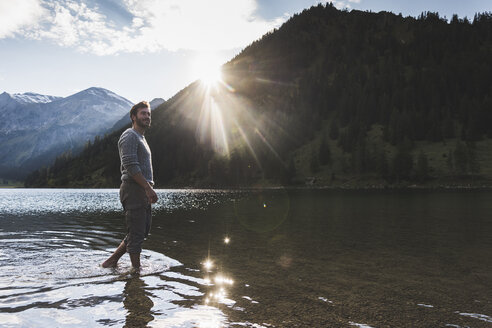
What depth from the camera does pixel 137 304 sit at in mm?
6230

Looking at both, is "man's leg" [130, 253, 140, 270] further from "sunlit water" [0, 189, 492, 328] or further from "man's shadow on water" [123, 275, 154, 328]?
"man's shadow on water" [123, 275, 154, 328]

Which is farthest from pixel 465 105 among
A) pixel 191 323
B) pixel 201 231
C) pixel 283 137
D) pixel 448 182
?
pixel 191 323

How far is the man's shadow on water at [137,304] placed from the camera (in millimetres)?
5363

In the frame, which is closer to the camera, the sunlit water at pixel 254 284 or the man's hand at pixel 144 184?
the sunlit water at pixel 254 284

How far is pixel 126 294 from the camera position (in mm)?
6855

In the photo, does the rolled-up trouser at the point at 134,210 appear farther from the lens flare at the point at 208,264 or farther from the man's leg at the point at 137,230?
the lens flare at the point at 208,264

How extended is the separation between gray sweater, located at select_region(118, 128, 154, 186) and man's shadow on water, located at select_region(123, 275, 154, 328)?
270 centimetres

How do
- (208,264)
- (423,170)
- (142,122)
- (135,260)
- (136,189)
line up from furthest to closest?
(423,170) < (208,264) < (142,122) < (135,260) < (136,189)

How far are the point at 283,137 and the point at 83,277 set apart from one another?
176806 mm

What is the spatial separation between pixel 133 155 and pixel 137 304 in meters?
3.83

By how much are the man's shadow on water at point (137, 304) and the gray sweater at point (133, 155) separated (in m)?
2.70

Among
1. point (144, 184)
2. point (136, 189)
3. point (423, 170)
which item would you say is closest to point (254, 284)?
point (144, 184)

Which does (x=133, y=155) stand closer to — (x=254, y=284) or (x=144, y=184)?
(x=144, y=184)

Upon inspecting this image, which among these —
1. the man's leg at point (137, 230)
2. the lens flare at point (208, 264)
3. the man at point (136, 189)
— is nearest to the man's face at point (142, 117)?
the man at point (136, 189)
